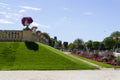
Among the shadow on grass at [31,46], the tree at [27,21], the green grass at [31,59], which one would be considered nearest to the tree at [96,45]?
the tree at [27,21]

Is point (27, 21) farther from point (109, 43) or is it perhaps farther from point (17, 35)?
point (109, 43)

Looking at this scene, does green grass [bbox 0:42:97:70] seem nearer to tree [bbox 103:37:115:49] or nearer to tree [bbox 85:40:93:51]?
tree [bbox 103:37:115:49]

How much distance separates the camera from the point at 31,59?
102 ft

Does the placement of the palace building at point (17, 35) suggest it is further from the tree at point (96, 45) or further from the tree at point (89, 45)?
the tree at point (89, 45)

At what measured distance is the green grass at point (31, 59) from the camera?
92.2 feet

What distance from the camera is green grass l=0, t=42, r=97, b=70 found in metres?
28.1

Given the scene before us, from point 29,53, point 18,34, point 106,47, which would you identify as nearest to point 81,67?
point 29,53

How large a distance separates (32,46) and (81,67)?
32.3 ft

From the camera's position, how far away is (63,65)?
2919 centimetres
